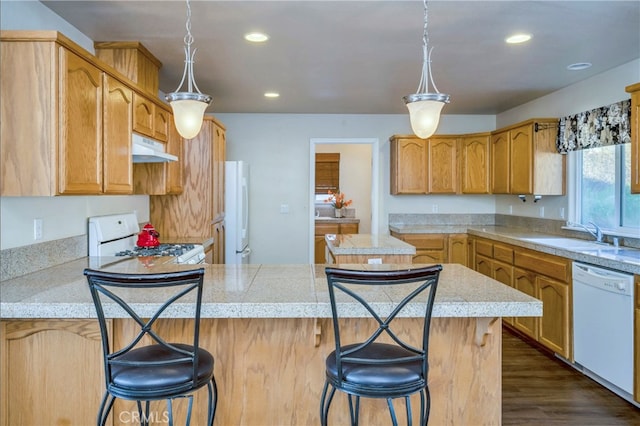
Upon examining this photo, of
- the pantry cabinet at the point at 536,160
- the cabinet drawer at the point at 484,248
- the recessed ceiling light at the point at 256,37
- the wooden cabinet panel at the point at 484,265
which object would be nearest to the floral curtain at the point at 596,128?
the pantry cabinet at the point at 536,160

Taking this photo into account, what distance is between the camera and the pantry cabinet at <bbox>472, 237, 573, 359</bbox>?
3277 mm

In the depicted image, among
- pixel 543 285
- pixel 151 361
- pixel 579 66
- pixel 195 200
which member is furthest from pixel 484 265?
pixel 151 361

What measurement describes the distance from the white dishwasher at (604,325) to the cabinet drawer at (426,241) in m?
1.94

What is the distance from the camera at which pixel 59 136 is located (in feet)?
6.42

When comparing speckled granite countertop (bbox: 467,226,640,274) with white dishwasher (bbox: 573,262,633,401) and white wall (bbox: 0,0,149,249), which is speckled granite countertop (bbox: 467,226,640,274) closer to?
white dishwasher (bbox: 573,262,633,401)

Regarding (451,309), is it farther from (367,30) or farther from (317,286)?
(367,30)

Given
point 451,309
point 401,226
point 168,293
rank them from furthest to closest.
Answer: point 401,226, point 168,293, point 451,309

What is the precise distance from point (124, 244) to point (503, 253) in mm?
3459

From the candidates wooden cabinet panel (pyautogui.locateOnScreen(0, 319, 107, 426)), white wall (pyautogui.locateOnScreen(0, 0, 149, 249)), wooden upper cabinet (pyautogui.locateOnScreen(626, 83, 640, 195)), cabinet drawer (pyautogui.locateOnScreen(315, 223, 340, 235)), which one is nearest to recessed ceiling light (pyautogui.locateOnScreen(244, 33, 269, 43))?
white wall (pyautogui.locateOnScreen(0, 0, 149, 249))

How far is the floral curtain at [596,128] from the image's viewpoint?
3.29 meters

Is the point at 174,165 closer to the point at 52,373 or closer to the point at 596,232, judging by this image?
the point at 52,373

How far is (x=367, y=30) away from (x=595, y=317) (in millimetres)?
→ 2531

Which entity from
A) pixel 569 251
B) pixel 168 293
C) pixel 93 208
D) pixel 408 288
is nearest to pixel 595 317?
pixel 569 251

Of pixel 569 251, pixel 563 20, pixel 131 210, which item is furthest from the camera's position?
pixel 131 210
